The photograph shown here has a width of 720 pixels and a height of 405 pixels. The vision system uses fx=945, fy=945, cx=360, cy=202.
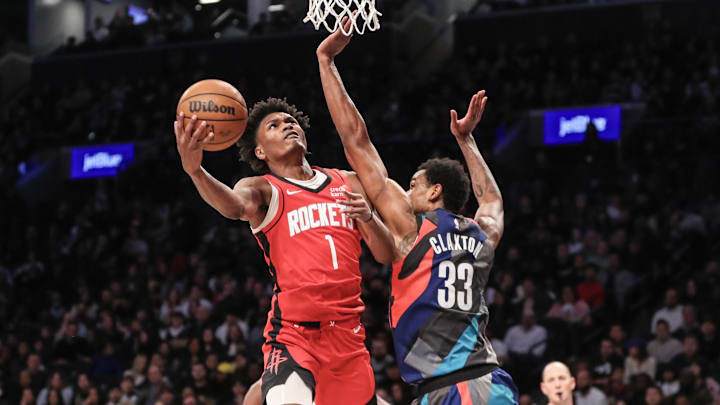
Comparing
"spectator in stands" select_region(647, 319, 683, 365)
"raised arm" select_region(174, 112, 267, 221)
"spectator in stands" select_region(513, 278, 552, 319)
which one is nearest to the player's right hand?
"raised arm" select_region(174, 112, 267, 221)

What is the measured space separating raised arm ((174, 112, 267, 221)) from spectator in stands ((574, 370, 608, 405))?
5.58 metres

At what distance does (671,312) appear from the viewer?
11.0 meters

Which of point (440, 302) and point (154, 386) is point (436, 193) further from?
point (154, 386)

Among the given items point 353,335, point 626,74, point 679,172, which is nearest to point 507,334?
point 679,172

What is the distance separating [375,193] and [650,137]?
10.9m

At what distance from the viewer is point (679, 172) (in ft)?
45.1

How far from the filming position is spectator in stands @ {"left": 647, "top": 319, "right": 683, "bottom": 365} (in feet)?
33.8

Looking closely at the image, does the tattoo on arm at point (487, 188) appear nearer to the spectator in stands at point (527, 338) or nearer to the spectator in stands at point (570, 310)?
the spectator in stands at point (527, 338)

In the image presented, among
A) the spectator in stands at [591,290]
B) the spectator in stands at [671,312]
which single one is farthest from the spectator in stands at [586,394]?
the spectator in stands at [591,290]

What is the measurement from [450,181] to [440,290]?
0.61 m

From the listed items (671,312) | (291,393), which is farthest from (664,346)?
(291,393)

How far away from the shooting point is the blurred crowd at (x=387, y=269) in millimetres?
11039

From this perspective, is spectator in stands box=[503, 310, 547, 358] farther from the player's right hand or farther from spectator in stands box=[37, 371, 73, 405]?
the player's right hand

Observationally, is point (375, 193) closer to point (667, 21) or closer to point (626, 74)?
point (626, 74)
